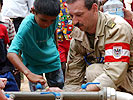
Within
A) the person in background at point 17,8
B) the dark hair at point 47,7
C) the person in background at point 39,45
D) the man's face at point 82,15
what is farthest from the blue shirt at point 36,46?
the person in background at point 17,8

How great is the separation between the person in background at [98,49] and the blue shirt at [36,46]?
0.51m

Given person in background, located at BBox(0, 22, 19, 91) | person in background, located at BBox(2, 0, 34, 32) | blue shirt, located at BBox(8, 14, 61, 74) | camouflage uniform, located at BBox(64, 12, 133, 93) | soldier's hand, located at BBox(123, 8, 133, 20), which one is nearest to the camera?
camouflage uniform, located at BBox(64, 12, 133, 93)

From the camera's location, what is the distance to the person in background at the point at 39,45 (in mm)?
3342

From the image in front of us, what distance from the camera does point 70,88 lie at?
331 centimetres

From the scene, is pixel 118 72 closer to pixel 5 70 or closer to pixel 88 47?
pixel 88 47

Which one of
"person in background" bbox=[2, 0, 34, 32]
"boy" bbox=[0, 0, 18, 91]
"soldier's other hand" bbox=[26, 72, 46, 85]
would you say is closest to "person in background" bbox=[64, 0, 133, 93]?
"soldier's other hand" bbox=[26, 72, 46, 85]

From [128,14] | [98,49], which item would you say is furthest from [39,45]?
[128,14]

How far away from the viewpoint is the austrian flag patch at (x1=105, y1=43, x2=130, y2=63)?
283cm

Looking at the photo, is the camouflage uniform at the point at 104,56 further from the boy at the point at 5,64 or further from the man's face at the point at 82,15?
the boy at the point at 5,64

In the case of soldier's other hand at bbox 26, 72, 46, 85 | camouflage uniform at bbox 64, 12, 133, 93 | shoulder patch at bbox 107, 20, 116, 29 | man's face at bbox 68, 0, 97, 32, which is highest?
man's face at bbox 68, 0, 97, 32

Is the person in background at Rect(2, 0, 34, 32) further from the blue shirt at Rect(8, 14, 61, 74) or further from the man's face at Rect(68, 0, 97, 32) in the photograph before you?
the man's face at Rect(68, 0, 97, 32)

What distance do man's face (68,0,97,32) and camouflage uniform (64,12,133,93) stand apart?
0.09 metres

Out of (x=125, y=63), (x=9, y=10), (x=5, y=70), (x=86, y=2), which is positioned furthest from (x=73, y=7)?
(x=9, y=10)

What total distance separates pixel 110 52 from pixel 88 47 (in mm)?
335
